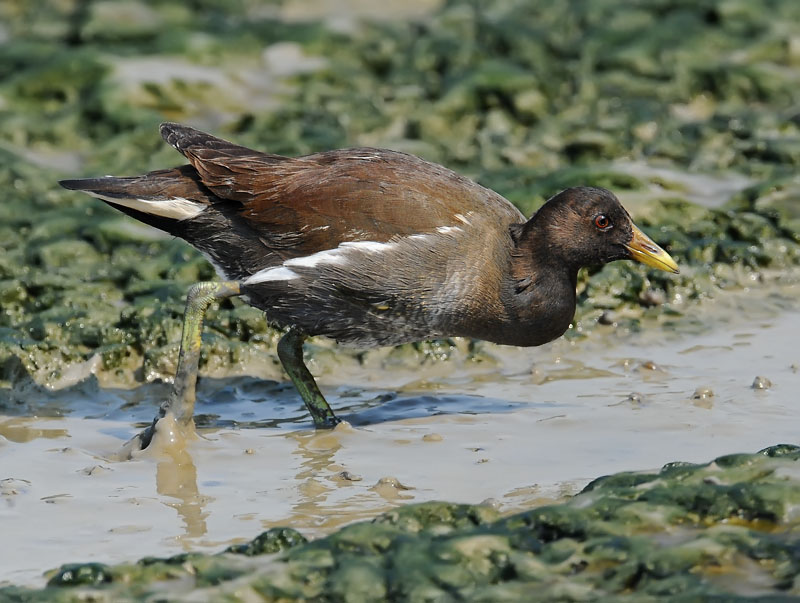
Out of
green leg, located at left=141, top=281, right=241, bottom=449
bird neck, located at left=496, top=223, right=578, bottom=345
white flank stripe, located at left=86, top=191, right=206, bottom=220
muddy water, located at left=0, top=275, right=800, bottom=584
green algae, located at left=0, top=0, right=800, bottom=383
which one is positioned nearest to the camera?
muddy water, located at left=0, top=275, right=800, bottom=584

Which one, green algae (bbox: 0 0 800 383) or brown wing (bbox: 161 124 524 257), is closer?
brown wing (bbox: 161 124 524 257)

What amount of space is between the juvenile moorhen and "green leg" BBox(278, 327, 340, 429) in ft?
0.04

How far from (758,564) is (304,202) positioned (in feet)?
10.2

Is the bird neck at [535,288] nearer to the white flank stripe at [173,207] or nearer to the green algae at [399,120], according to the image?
the green algae at [399,120]

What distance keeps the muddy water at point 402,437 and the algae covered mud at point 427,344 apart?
2cm

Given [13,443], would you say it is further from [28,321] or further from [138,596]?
[138,596]

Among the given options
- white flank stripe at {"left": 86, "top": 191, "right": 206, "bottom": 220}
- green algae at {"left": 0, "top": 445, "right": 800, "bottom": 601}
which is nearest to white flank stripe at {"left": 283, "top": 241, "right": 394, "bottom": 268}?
white flank stripe at {"left": 86, "top": 191, "right": 206, "bottom": 220}

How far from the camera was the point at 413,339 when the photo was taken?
6777 millimetres

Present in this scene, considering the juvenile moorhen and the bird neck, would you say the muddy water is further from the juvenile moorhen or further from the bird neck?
the bird neck

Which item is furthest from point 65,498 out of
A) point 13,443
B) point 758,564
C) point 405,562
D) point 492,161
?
point 492,161

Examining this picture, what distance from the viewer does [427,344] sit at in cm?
775

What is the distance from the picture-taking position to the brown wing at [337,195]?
6.48 meters

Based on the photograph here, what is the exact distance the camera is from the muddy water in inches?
215

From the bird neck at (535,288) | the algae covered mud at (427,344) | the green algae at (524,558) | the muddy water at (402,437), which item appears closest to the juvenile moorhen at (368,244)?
the bird neck at (535,288)
